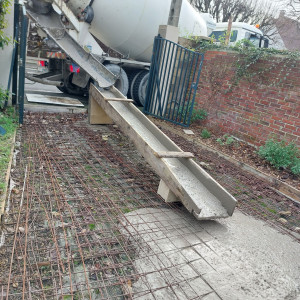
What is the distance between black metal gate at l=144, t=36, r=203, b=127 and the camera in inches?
269

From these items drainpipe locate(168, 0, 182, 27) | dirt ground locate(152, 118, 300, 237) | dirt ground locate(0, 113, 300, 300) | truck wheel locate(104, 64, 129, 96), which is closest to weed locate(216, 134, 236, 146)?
dirt ground locate(152, 118, 300, 237)

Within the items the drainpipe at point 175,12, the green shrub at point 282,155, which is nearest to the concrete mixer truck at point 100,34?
the drainpipe at point 175,12

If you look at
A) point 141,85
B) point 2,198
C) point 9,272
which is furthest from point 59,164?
point 141,85

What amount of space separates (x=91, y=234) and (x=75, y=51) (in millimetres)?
5187

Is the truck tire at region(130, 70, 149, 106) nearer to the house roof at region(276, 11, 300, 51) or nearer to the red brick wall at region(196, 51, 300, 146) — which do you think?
the red brick wall at region(196, 51, 300, 146)

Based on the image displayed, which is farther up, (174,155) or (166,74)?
(166,74)

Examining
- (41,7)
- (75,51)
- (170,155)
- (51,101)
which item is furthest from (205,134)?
(41,7)

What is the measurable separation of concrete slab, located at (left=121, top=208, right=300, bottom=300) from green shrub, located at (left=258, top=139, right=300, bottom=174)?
1831 mm

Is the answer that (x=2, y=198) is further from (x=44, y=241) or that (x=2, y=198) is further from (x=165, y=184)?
(x=165, y=184)

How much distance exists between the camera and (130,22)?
752 cm

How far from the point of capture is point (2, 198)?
287 cm

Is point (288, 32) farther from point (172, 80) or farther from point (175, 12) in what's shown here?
point (172, 80)

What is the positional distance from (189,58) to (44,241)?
5531mm

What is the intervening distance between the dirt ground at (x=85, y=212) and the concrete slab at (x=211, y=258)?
37 mm
